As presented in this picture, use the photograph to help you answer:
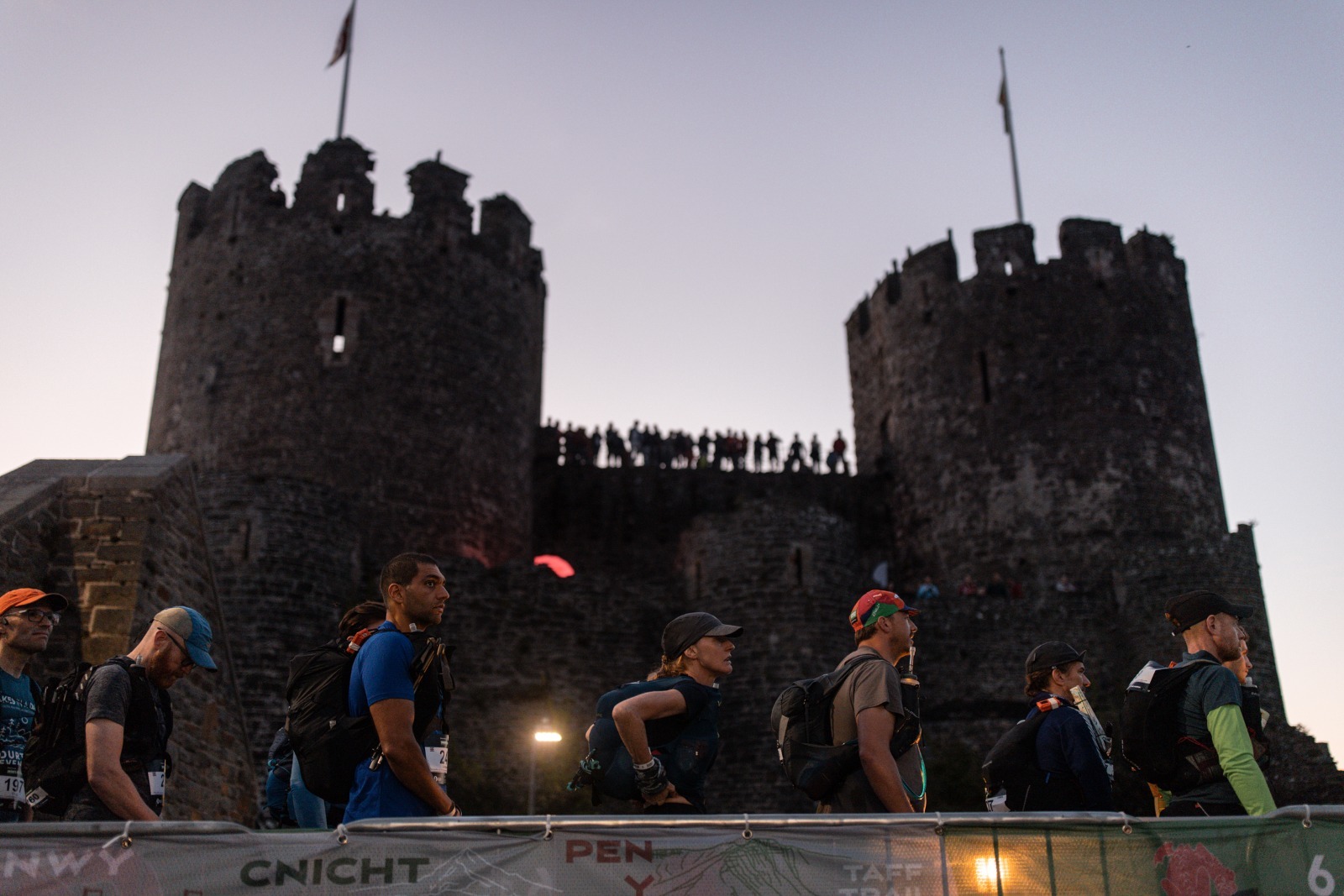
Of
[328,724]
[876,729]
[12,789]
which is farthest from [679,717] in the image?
[12,789]

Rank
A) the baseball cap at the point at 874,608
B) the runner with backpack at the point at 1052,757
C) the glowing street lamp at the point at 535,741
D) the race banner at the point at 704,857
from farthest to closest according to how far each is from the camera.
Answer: the glowing street lamp at the point at 535,741 < the runner with backpack at the point at 1052,757 < the baseball cap at the point at 874,608 < the race banner at the point at 704,857

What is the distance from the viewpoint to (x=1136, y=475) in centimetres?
2589

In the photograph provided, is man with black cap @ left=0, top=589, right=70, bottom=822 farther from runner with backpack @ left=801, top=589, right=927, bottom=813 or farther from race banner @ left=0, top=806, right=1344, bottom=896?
runner with backpack @ left=801, top=589, right=927, bottom=813

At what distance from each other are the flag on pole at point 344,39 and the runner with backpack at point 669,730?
26.8 metres

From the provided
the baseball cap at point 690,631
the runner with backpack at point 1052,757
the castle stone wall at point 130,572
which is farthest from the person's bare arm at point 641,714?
the castle stone wall at point 130,572

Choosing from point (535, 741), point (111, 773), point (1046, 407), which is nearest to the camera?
point (111, 773)

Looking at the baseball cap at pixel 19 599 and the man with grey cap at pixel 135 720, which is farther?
the baseball cap at pixel 19 599

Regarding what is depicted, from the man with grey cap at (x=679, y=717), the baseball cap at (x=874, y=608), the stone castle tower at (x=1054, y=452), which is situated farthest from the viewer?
the stone castle tower at (x=1054, y=452)

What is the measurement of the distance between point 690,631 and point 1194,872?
2.03 metres

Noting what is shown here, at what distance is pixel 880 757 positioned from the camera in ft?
16.2

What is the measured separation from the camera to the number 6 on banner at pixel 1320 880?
13.6 feet

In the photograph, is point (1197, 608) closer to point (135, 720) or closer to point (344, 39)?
point (135, 720)

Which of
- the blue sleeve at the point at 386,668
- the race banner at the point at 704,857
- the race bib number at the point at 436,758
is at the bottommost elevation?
the race banner at the point at 704,857

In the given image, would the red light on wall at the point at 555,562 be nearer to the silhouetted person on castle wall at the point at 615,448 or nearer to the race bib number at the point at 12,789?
the silhouetted person on castle wall at the point at 615,448
